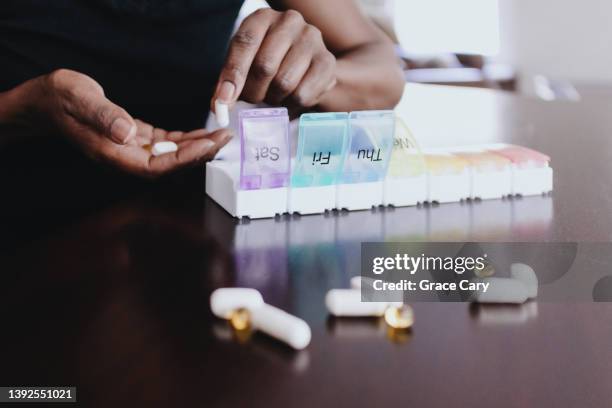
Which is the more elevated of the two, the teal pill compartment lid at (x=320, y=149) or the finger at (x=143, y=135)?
the finger at (x=143, y=135)

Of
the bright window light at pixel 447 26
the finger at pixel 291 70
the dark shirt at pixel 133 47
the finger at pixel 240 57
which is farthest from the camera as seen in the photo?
the bright window light at pixel 447 26

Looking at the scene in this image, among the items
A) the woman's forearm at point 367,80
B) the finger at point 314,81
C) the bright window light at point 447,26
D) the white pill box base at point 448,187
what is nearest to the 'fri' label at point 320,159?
the white pill box base at point 448,187

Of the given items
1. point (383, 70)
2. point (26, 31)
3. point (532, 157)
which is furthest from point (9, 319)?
point (383, 70)

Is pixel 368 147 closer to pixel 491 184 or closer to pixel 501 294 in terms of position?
pixel 491 184

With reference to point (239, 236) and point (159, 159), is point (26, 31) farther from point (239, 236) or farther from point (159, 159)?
point (239, 236)

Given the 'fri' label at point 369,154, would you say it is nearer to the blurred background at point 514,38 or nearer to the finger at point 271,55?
the finger at point 271,55

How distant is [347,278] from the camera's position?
2.34 feet

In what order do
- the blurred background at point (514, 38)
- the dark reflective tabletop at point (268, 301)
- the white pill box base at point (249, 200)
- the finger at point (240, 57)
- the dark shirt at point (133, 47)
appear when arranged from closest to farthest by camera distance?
the dark reflective tabletop at point (268, 301) < the white pill box base at point (249, 200) < the finger at point (240, 57) < the dark shirt at point (133, 47) < the blurred background at point (514, 38)

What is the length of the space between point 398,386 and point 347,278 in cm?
21

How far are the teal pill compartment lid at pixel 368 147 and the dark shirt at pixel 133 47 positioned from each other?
636mm

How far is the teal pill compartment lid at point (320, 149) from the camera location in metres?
0.91

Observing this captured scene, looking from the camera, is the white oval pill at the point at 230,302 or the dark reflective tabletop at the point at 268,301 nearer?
the dark reflective tabletop at the point at 268,301

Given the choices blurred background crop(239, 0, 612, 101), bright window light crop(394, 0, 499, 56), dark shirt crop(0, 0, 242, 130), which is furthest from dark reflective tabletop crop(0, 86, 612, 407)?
bright window light crop(394, 0, 499, 56)

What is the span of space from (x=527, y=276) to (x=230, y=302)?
29 centimetres
